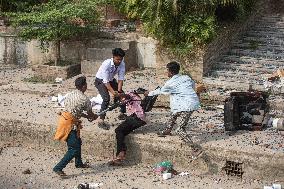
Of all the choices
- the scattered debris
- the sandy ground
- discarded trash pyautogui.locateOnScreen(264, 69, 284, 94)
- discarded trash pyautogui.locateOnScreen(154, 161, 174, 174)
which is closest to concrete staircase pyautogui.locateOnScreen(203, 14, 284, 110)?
discarded trash pyautogui.locateOnScreen(264, 69, 284, 94)

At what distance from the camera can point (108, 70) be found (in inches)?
366

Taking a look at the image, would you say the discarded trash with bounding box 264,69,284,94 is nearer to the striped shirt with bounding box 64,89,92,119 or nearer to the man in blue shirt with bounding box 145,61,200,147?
the man in blue shirt with bounding box 145,61,200,147

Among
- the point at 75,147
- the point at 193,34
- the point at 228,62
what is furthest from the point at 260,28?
the point at 75,147

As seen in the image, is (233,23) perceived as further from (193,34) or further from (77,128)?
(77,128)

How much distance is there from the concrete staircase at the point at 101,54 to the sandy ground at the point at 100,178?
4.90 m

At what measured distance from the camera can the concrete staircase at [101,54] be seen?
1378 centimetres

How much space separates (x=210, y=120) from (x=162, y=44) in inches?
121

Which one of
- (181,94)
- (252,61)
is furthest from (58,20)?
(181,94)

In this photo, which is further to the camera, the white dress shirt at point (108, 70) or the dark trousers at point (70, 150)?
the white dress shirt at point (108, 70)

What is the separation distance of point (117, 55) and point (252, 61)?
5.18m

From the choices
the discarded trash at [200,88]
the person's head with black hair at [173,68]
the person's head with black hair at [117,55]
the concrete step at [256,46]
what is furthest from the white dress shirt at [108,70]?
the concrete step at [256,46]

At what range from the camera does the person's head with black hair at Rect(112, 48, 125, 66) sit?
29.6 ft

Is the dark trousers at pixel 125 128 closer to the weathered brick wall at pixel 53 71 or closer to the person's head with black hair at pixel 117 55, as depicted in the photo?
the person's head with black hair at pixel 117 55

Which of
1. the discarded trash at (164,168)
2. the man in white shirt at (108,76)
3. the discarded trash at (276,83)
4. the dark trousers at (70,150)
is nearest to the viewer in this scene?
the dark trousers at (70,150)
